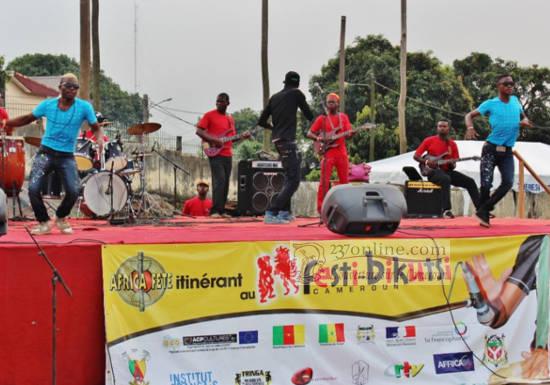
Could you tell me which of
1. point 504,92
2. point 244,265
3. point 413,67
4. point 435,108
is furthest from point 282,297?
point 413,67

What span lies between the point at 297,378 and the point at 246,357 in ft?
1.58

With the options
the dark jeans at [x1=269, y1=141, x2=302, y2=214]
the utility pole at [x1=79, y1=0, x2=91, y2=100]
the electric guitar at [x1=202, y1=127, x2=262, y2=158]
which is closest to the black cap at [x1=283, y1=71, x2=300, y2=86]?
the dark jeans at [x1=269, y1=141, x2=302, y2=214]

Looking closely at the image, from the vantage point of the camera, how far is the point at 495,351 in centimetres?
676

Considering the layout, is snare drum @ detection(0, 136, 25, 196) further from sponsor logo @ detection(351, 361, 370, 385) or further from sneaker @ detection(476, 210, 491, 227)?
sneaker @ detection(476, 210, 491, 227)

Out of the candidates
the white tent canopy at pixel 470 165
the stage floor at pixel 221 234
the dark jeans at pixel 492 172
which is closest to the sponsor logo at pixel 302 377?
the stage floor at pixel 221 234

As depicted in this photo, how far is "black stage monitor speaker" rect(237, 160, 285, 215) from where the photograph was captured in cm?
1025

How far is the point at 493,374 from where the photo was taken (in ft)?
22.0

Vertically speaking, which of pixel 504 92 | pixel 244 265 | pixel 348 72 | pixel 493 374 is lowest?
pixel 493 374

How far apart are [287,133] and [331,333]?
298 centimetres

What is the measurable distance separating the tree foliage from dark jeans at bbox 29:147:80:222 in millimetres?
65467

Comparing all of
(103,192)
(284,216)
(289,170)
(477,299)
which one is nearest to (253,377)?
(477,299)

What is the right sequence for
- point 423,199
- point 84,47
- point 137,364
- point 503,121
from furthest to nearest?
point 84,47
point 423,199
point 503,121
point 137,364

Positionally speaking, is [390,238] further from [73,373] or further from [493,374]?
[73,373]

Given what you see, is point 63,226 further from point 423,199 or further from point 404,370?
point 423,199
